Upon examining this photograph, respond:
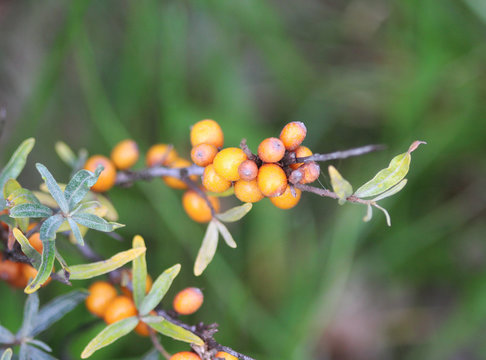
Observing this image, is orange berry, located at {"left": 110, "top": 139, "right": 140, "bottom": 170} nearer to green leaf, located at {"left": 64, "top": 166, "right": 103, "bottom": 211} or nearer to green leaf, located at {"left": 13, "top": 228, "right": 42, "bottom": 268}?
green leaf, located at {"left": 64, "top": 166, "right": 103, "bottom": 211}

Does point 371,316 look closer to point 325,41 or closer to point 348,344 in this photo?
point 348,344

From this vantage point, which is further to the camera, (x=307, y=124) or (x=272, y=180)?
(x=307, y=124)

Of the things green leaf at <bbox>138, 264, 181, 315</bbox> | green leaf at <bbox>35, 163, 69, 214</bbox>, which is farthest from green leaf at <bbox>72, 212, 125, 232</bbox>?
green leaf at <bbox>138, 264, 181, 315</bbox>

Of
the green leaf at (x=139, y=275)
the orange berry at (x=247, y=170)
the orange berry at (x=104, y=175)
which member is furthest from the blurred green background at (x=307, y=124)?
the orange berry at (x=247, y=170)

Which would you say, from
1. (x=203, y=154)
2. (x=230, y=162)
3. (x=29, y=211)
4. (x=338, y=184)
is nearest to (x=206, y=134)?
(x=203, y=154)

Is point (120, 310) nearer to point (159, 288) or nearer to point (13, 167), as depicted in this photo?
point (159, 288)
